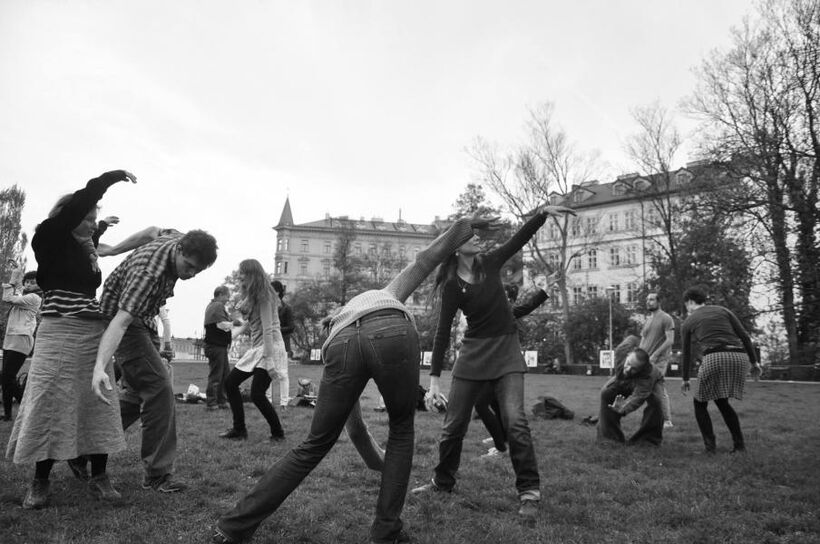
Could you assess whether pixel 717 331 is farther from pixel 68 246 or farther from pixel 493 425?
pixel 68 246

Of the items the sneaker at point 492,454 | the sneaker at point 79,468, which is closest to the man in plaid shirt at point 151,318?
the sneaker at point 79,468

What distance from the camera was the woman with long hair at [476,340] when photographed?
4.94m

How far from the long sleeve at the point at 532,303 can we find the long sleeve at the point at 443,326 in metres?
1.06

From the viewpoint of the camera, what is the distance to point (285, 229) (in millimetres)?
100812

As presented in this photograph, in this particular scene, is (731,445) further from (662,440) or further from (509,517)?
(509,517)

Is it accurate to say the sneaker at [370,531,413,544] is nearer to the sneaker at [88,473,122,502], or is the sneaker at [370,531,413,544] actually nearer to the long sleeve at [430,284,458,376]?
the long sleeve at [430,284,458,376]

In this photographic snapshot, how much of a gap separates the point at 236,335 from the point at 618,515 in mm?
6472

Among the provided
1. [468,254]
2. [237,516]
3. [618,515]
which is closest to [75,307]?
[237,516]

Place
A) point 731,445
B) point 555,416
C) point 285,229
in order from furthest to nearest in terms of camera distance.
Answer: point 285,229 → point 555,416 → point 731,445

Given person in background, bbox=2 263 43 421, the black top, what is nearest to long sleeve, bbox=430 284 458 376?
the black top

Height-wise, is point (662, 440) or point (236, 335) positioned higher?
point (236, 335)

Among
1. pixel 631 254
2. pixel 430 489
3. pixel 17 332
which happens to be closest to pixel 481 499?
pixel 430 489

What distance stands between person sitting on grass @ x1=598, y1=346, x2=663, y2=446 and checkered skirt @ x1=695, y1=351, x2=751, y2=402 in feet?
2.09

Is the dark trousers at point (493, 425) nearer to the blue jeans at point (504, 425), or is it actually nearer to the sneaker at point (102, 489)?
the blue jeans at point (504, 425)
